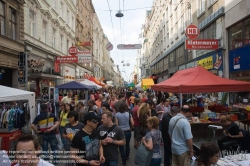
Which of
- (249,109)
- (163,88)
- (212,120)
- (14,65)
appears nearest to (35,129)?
(163,88)

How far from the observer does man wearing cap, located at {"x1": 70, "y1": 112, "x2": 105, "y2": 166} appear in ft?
11.7

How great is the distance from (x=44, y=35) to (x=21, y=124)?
14371mm

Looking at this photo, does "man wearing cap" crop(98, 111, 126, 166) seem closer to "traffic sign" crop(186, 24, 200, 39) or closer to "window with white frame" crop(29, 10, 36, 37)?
"traffic sign" crop(186, 24, 200, 39)

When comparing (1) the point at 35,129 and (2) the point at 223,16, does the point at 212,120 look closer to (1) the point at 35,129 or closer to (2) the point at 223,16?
(1) the point at 35,129

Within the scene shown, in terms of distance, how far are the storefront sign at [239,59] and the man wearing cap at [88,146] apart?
1022 cm

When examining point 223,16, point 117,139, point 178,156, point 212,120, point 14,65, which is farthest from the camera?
point 14,65

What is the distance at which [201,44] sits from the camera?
42.8ft

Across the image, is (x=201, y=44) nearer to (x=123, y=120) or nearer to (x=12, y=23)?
(x=123, y=120)

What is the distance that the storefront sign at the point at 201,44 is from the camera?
1258 cm

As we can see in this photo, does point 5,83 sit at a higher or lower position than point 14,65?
lower

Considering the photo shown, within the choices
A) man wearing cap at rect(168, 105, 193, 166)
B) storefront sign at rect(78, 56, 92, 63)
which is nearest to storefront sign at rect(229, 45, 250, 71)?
man wearing cap at rect(168, 105, 193, 166)

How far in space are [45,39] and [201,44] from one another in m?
14.6

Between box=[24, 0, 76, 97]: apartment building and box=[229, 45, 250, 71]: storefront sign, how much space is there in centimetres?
1342

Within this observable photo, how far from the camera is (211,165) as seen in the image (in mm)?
3211
